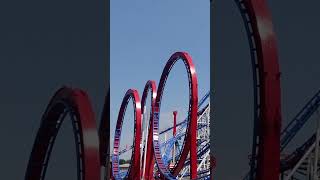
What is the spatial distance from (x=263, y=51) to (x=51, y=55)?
4665 mm

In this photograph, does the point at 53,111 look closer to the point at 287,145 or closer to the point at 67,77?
the point at 67,77

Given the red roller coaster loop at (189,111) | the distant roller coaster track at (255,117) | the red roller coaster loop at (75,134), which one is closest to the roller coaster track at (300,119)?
the distant roller coaster track at (255,117)

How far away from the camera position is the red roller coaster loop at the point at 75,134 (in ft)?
22.9

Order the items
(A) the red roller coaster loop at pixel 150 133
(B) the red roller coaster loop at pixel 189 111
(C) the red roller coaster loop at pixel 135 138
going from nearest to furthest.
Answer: (B) the red roller coaster loop at pixel 189 111, (A) the red roller coaster loop at pixel 150 133, (C) the red roller coaster loop at pixel 135 138

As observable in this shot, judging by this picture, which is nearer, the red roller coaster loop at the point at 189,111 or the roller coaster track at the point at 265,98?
the roller coaster track at the point at 265,98

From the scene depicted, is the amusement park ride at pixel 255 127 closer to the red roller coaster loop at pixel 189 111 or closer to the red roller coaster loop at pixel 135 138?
the red roller coaster loop at pixel 189 111

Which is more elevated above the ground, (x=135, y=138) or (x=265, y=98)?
(x=135, y=138)

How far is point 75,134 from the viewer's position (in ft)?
24.7

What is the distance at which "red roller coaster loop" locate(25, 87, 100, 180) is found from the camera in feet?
22.9

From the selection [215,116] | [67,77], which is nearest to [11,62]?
[67,77]

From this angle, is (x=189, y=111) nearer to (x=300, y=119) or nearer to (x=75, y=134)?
(x=300, y=119)

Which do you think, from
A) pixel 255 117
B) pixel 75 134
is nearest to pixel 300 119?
pixel 255 117

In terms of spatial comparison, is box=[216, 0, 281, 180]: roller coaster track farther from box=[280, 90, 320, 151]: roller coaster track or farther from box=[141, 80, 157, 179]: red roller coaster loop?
box=[141, 80, 157, 179]: red roller coaster loop

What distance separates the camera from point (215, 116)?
9.25 metres
